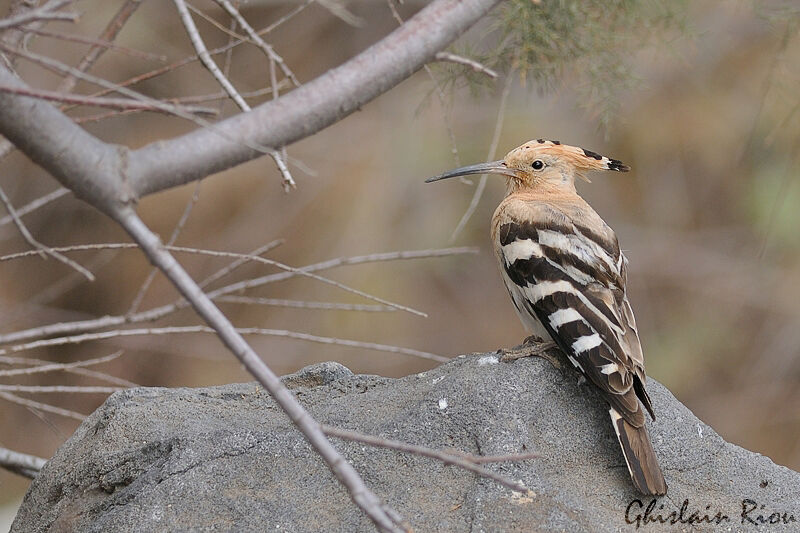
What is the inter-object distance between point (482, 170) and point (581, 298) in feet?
2.11

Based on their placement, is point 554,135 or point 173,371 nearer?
point 554,135

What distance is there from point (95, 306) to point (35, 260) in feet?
1.38

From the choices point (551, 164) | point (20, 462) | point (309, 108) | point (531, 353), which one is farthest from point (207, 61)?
point (20, 462)

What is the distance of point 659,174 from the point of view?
5293mm

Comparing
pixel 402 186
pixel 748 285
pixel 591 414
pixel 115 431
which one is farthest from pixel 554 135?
pixel 115 431

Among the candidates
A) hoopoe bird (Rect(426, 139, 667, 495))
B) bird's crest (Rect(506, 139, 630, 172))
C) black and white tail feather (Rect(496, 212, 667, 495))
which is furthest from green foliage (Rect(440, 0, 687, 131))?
black and white tail feather (Rect(496, 212, 667, 495))

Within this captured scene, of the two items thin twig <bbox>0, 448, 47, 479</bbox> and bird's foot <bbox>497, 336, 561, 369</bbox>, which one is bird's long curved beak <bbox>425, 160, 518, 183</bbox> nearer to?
bird's foot <bbox>497, 336, 561, 369</bbox>

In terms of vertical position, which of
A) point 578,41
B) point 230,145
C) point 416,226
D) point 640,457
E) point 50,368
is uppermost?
point 230,145

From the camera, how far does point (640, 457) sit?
2004 millimetres

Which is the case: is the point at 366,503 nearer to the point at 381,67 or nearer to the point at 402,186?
the point at 381,67

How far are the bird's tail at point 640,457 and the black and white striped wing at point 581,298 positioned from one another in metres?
0.02

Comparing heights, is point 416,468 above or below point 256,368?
below

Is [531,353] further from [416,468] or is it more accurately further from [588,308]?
[416,468]

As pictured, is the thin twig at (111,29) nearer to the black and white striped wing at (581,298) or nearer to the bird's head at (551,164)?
the bird's head at (551,164)
